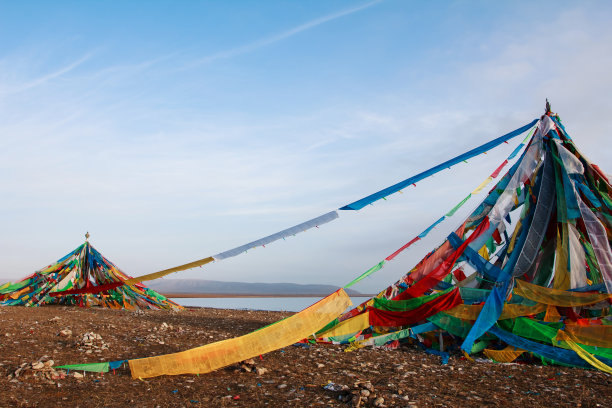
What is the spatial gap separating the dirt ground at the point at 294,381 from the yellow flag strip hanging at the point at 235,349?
0.54 ft

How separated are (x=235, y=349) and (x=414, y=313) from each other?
4262 mm

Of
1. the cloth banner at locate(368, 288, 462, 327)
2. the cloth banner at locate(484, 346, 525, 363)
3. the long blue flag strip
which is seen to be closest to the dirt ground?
the cloth banner at locate(484, 346, 525, 363)

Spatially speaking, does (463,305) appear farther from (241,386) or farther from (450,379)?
(241,386)

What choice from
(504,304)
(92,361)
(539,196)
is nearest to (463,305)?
(504,304)

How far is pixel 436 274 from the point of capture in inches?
387

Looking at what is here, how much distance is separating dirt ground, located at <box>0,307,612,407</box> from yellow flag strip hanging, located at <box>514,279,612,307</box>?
4.46 feet

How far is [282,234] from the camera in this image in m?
7.88

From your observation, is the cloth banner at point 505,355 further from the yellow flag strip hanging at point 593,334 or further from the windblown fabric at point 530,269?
the yellow flag strip hanging at point 593,334

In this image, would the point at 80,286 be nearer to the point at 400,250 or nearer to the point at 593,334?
the point at 400,250

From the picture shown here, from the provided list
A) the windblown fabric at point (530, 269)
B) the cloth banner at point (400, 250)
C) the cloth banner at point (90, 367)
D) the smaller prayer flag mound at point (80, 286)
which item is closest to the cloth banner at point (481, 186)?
the windblown fabric at point (530, 269)

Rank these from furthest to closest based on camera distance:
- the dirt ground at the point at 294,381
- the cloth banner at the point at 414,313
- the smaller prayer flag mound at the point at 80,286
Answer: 1. the smaller prayer flag mound at the point at 80,286
2. the cloth banner at the point at 414,313
3. the dirt ground at the point at 294,381

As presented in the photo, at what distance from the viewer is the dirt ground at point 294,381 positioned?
5.81m

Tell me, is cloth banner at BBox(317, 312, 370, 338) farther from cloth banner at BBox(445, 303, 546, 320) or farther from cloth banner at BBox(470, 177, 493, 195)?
cloth banner at BBox(470, 177, 493, 195)

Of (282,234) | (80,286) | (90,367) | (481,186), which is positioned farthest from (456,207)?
(80,286)
